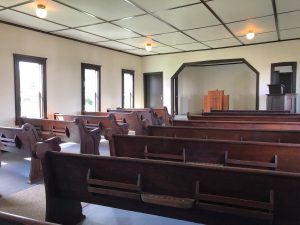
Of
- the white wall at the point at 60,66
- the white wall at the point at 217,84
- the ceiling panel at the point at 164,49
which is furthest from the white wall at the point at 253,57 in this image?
the white wall at the point at 217,84

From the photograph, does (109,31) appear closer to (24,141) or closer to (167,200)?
(24,141)

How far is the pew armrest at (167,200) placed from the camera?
53.9 inches

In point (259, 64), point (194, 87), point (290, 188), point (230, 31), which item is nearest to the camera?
point (290, 188)

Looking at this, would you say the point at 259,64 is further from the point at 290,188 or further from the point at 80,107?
the point at 290,188

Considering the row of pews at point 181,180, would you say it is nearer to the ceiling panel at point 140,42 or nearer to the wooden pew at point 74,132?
the wooden pew at point 74,132

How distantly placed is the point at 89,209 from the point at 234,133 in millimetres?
1630

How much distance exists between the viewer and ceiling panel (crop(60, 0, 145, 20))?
402 centimetres

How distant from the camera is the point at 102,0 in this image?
392 centimetres

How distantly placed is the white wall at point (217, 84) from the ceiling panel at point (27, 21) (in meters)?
7.18

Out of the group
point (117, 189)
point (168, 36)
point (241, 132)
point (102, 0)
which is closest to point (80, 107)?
point (168, 36)

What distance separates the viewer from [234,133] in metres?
2.65

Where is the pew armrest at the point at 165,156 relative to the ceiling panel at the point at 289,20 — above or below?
below

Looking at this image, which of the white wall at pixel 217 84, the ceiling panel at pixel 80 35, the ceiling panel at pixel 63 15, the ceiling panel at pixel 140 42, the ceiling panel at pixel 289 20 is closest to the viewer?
the ceiling panel at pixel 63 15

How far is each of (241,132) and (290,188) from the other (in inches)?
56.8
